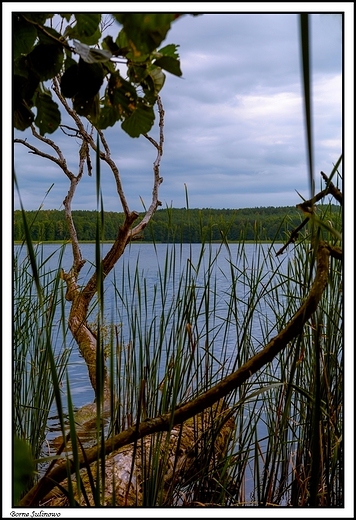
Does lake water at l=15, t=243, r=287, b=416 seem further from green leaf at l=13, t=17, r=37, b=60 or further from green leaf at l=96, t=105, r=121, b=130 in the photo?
green leaf at l=13, t=17, r=37, b=60

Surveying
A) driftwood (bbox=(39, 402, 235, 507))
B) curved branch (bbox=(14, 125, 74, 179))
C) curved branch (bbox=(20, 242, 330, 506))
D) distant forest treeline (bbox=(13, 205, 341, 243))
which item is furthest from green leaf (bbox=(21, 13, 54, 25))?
curved branch (bbox=(14, 125, 74, 179))

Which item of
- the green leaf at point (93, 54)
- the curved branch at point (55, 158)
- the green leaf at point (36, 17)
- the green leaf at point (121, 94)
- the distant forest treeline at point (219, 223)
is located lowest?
the distant forest treeline at point (219, 223)

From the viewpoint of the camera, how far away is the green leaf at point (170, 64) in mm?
653

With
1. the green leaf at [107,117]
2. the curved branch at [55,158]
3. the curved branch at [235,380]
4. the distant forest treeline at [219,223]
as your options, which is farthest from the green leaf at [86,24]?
the curved branch at [55,158]

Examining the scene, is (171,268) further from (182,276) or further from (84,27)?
(84,27)

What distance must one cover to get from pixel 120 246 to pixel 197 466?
1559mm

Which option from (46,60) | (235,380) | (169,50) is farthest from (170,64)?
(235,380)

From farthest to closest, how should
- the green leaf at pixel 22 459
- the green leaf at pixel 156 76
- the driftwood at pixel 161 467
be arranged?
the driftwood at pixel 161 467 < the green leaf at pixel 156 76 < the green leaf at pixel 22 459

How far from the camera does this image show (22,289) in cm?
175

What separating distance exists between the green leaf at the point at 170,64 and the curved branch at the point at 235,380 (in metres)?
0.32

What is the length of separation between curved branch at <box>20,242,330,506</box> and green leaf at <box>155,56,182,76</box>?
32 centimetres

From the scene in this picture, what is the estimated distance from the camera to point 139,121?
75cm

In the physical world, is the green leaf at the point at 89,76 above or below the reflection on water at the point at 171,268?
above

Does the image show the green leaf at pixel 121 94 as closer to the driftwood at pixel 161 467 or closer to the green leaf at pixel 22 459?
the green leaf at pixel 22 459
